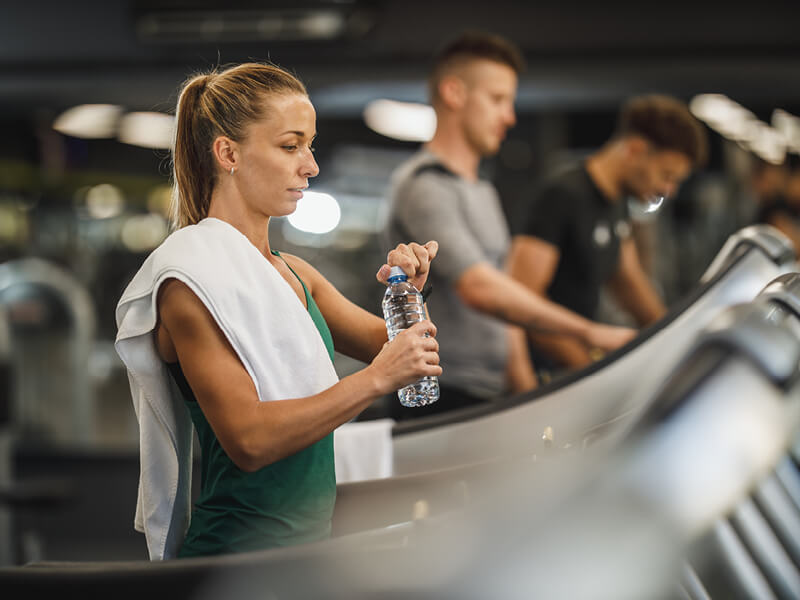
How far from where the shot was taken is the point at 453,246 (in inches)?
40.8

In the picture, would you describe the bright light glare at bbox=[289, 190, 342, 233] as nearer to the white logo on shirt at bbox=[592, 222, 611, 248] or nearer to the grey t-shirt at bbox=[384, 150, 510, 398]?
the grey t-shirt at bbox=[384, 150, 510, 398]

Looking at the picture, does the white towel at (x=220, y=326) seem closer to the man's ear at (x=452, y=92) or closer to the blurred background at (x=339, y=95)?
the man's ear at (x=452, y=92)

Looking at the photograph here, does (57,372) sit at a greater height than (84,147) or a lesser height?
lesser

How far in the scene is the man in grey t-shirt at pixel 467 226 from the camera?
989 mm

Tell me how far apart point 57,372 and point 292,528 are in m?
4.14

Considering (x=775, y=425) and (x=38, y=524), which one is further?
(x=38, y=524)

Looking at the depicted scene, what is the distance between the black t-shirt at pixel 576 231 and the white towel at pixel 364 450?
39.0 inches

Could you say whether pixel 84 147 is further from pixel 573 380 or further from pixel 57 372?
pixel 573 380

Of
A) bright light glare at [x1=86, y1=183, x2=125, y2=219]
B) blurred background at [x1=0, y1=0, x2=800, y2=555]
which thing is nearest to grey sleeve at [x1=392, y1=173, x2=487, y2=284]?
blurred background at [x1=0, y1=0, x2=800, y2=555]

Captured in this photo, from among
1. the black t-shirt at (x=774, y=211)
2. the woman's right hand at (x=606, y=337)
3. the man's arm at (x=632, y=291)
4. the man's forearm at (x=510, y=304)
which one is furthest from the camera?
the black t-shirt at (x=774, y=211)

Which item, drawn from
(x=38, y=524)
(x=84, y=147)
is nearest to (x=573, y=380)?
(x=38, y=524)

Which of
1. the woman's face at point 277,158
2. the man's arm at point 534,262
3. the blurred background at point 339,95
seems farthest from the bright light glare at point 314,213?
the blurred background at point 339,95

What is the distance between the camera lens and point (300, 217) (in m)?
0.68

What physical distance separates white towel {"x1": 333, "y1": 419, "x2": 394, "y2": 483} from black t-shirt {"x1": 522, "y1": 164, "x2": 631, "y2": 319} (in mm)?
990
